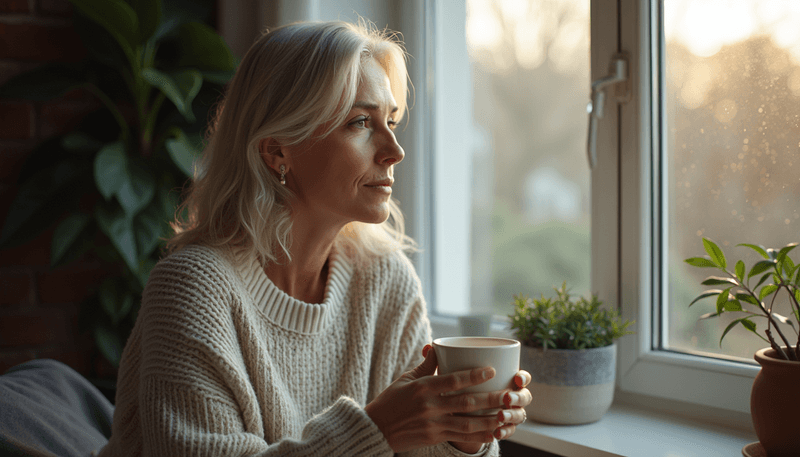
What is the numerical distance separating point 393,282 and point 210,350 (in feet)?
A: 1.32

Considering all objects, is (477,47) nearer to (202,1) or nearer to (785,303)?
(202,1)

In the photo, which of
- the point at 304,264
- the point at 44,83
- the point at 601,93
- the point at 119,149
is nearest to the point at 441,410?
the point at 304,264

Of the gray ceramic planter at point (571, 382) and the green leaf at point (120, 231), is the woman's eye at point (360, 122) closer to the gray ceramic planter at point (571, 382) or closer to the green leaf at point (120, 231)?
the gray ceramic planter at point (571, 382)

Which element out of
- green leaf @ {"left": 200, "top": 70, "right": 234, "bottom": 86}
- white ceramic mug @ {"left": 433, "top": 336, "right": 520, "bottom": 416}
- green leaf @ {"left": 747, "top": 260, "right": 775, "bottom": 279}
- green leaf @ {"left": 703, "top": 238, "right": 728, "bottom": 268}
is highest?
green leaf @ {"left": 200, "top": 70, "right": 234, "bottom": 86}

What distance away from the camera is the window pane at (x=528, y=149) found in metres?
1.40

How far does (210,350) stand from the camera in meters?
0.90

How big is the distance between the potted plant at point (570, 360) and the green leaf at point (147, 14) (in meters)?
1.17

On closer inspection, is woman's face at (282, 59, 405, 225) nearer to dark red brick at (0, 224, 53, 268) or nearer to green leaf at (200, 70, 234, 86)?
green leaf at (200, 70, 234, 86)

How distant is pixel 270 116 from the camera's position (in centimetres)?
101

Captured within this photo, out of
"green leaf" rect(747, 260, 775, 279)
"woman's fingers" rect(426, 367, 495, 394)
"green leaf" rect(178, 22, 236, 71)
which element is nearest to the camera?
"woman's fingers" rect(426, 367, 495, 394)

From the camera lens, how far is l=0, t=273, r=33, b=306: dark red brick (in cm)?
164

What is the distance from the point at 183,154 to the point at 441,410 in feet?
3.45

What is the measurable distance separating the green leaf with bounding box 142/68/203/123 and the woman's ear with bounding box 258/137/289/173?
A: 0.43 metres

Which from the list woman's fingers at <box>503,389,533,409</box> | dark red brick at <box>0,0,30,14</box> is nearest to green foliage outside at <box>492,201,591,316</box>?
woman's fingers at <box>503,389,533,409</box>
